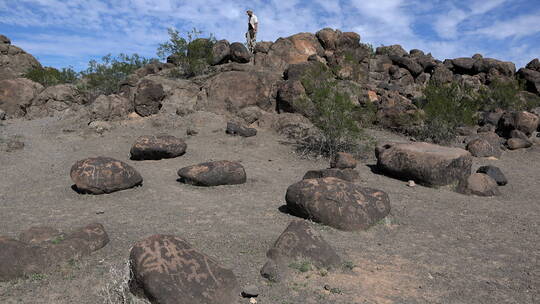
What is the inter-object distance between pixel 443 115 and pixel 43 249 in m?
15.6

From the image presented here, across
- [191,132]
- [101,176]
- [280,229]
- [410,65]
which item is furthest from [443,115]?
[410,65]

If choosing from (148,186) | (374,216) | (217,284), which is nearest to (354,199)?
(374,216)

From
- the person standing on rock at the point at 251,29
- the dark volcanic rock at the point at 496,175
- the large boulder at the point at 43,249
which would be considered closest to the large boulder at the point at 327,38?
the person standing on rock at the point at 251,29

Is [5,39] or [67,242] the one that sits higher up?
[5,39]

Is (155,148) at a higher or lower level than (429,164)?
lower

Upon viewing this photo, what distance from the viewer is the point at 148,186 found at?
10.5 m

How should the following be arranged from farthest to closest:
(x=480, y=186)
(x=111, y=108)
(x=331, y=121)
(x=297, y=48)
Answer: (x=297, y=48) → (x=111, y=108) → (x=331, y=121) → (x=480, y=186)

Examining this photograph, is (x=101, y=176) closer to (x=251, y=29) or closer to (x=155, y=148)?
(x=155, y=148)

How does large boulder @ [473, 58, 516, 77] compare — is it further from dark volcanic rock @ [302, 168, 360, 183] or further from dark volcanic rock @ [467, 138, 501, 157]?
dark volcanic rock @ [302, 168, 360, 183]

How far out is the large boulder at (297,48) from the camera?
2373cm

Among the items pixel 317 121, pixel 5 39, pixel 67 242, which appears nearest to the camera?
pixel 67 242

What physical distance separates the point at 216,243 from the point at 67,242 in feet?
7.43

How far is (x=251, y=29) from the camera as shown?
24.0 m

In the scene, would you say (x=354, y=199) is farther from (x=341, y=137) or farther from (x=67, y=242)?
(x=341, y=137)
